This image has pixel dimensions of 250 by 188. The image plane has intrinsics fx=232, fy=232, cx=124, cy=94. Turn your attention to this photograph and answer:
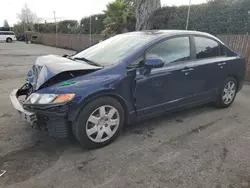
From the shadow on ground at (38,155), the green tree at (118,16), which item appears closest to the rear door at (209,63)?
the shadow on ground at (38,155)

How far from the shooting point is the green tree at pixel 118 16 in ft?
52.4

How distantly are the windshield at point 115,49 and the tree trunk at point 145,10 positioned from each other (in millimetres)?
8039

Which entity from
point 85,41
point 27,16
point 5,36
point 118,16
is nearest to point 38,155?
point 118,16

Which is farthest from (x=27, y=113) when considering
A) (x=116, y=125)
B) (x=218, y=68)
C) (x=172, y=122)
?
(x=218, y=68)

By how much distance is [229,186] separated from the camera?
2.36 meters

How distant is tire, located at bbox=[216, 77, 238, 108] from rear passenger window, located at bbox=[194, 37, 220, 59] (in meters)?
0.62

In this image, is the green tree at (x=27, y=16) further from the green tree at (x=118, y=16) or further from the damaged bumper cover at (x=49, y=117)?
the damaged bumper cover at (x=49, y=117)

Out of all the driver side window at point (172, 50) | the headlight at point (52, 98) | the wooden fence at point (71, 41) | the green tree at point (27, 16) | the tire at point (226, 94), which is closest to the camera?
the headlight at point (52, 98)

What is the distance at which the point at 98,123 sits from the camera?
2982 millimetres

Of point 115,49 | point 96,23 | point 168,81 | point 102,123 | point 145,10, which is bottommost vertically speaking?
point 102,123

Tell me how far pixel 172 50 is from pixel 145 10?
851 cm

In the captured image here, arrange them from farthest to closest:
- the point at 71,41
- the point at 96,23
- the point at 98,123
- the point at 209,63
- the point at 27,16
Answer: the point at 27,16 < the point at 96,23 < the point at 71,41 < the point at 209,63 < the point at 98,123

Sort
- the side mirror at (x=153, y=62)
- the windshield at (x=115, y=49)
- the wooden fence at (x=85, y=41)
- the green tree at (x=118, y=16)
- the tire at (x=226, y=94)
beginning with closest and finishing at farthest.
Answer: the side mirror at (x=153, y=62) → the windshield at (x=115, y=49) → the tire at (x=226, y=94) → the wooden fence at (x=85, y=41) → the green tree at (x=118, y=16)

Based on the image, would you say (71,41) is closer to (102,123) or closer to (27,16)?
(102,123)
